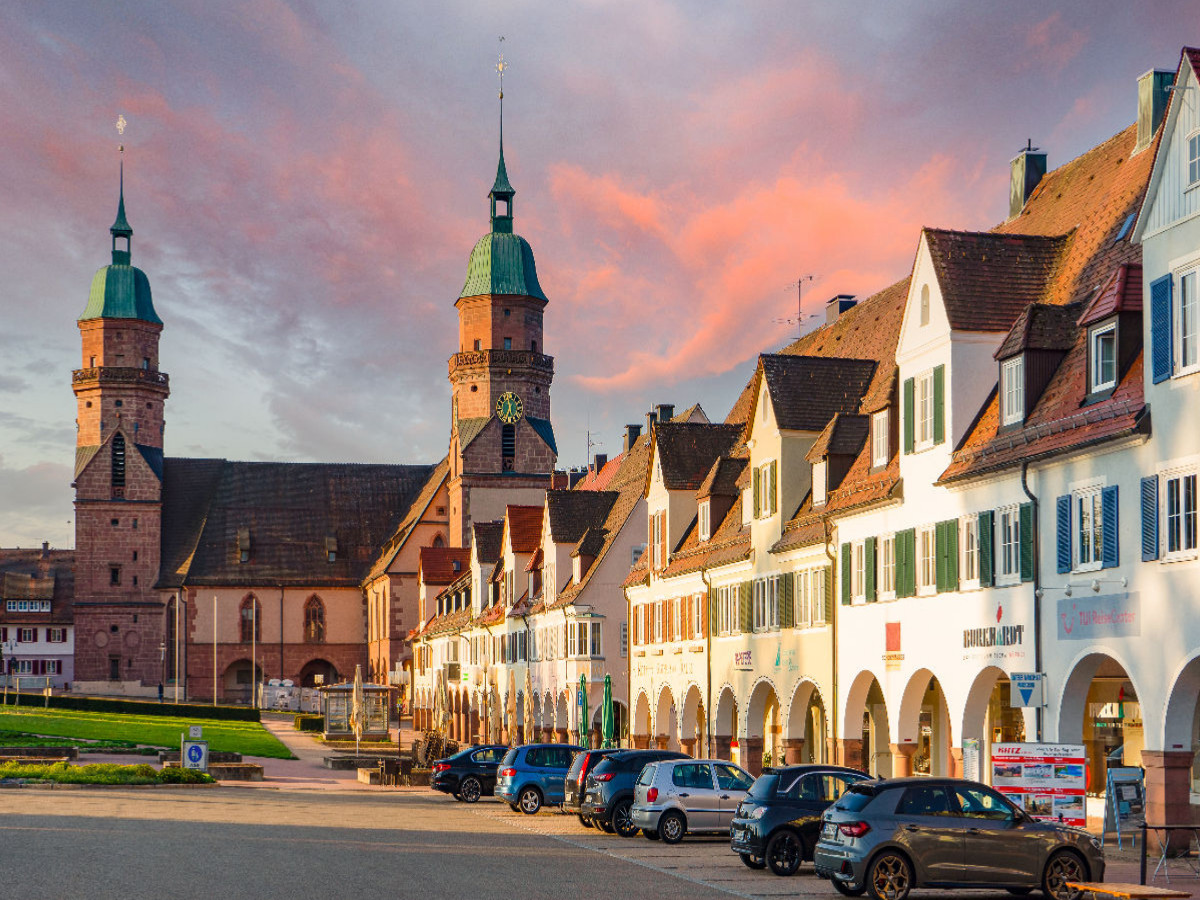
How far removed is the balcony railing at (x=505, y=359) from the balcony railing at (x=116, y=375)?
33.2 metres

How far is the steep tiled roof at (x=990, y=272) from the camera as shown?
3406 centimetres

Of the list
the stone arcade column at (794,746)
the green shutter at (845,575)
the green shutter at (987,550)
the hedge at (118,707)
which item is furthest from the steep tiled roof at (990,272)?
the hedge at (118,707)

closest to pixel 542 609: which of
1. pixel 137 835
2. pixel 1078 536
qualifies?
pixel 137 835

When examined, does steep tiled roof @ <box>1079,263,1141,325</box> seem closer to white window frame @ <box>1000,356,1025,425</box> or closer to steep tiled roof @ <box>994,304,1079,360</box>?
steep tiled roof @ <box>994,304,1079,360</box>

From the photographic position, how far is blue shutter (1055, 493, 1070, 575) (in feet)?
95.3

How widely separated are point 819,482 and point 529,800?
1037 cm

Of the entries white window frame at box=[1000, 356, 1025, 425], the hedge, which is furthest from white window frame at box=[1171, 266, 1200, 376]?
the hedge

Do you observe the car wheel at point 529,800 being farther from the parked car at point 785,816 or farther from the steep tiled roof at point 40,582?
the steep tiled roof at point 40,582

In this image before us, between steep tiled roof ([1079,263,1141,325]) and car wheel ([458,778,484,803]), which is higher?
steep tiled roof ([1079,263,1141,325])

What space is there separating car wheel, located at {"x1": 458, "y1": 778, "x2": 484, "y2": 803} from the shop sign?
2335 centimetres

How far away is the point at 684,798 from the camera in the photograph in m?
32.7

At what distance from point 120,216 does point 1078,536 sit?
131 m

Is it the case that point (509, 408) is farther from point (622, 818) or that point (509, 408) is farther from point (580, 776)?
point (622, 818)

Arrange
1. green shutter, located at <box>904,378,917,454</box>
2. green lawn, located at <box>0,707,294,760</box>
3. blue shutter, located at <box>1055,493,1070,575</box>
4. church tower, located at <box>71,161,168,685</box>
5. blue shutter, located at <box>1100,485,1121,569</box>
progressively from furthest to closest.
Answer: church tower, located at <box>71,161,168,685</box>
green lawn, located at <box>0,707,294,760</box>
green shutter, located at <box>904,378,917,454</box>
blue shutter, located at <box>1055,493,1070,575</box>
blue shutter, located at <box>1100,485,1121,569</box>
